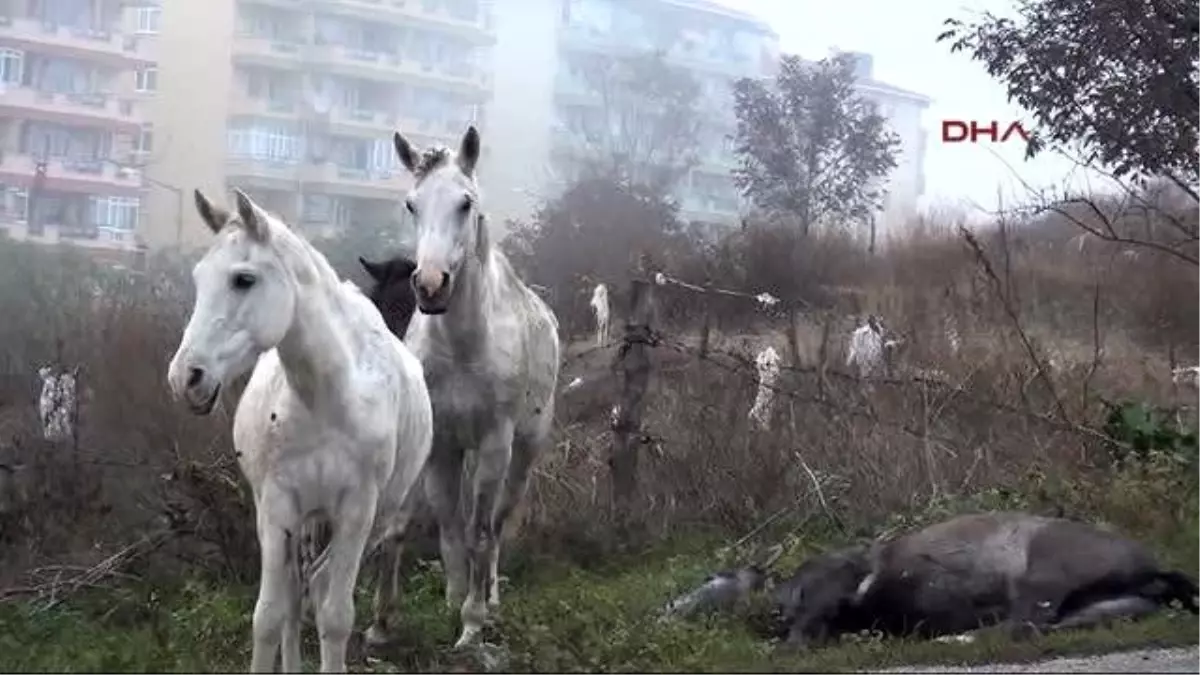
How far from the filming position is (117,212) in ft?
72.0

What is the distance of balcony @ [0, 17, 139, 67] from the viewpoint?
2253 cm

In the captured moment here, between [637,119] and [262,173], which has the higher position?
[637,119]

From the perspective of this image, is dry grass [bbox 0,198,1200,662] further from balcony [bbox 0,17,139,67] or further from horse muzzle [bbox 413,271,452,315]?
balcony [bbox 0,17,139,67]

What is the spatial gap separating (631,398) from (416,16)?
1324 cm

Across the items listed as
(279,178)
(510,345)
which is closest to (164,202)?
(279,178)

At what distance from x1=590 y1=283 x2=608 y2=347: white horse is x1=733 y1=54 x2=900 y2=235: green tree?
10.8m

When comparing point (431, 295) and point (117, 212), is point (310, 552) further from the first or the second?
point (117, 212)

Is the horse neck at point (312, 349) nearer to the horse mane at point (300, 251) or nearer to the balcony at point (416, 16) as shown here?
the horse mane at point (300, 251)

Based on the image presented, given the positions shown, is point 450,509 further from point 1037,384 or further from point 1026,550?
point 1037,384

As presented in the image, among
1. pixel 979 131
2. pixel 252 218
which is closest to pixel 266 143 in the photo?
pixel 979 131

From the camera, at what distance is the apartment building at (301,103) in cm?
2169

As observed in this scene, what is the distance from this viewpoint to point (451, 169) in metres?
8.66

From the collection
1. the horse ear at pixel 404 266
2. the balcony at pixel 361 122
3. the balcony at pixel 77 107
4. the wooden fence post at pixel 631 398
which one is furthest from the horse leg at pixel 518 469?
the balcony at pixel 77 107

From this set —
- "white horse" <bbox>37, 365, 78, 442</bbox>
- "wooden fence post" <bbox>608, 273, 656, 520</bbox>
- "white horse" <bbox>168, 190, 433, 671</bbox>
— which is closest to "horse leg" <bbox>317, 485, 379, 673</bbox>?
"white horse" <bbox>168, 190, 433, 671</bbox>
